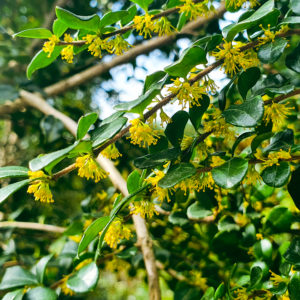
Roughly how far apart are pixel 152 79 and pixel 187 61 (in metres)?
0.08

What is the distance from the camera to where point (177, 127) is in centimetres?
67

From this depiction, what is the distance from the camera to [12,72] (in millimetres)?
1807

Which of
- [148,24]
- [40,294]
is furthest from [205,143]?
[40,294]

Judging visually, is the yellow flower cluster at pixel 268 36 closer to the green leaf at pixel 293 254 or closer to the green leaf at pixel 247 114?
the green leaf at pixel 247 114

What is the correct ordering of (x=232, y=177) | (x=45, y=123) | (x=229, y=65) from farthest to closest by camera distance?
(x=45, y=123), (x=229, y=65), (x=232, y=177)

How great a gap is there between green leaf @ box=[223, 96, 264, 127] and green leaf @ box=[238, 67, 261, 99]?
0.09m

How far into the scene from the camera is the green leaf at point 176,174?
21.1 inches

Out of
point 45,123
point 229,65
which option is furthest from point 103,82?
point 229,65

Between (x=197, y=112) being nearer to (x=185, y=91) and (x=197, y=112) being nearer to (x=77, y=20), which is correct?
(x=185, y=91)

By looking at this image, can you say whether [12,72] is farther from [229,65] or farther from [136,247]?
[229,65]

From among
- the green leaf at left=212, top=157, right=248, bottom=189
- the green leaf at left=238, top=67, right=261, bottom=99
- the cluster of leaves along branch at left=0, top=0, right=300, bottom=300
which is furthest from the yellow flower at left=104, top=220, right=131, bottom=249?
the green leaf at left=238, top=67, right=261, bottom=99

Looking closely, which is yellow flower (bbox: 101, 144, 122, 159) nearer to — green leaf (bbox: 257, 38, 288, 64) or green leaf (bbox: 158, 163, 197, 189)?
green leaf (bbox: 158, 163, 197, 189)

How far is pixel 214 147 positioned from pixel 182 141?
359 millimetres

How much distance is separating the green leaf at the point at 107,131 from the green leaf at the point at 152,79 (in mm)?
86
